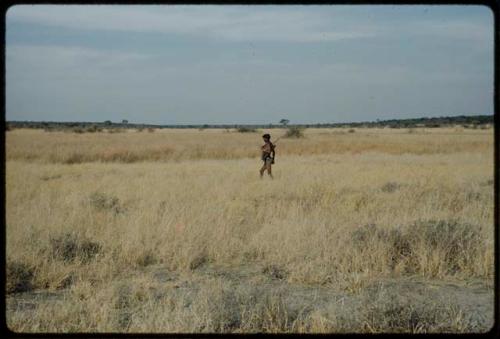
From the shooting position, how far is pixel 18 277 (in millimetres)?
5418

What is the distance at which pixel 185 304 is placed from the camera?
4.82m

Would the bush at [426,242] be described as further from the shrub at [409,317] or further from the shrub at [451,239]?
the shrub at [409,317]

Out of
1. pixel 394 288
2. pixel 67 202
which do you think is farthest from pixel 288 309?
pixel 67 202

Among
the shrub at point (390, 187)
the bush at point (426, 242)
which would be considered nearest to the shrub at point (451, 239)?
the bush at point (426, 242)

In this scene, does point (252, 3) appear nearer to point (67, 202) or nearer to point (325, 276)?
point (325, 276)

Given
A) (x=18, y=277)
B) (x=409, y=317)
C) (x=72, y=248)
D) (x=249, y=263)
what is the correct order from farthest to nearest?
1. (x=72, y=248)
2. (x=249, y=263)
3. (x=18, y=277)
4. (x=409, y=317)

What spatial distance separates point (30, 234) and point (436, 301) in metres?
4.83

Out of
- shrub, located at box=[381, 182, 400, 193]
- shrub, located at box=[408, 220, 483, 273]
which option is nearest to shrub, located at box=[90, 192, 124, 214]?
shrub, located at box=[408, 220, 483, 273]

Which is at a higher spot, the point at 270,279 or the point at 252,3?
the point at 252,3

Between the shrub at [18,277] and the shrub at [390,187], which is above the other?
the shrub at [390,187]

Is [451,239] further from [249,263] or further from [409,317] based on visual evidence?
[249,263]

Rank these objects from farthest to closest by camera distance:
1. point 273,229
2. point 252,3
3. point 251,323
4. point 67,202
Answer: point 67,202, point 273,229, point 251,323, point 252,3

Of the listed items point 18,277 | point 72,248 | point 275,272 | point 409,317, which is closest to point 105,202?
point 72,248

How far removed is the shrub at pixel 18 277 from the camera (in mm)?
5242
